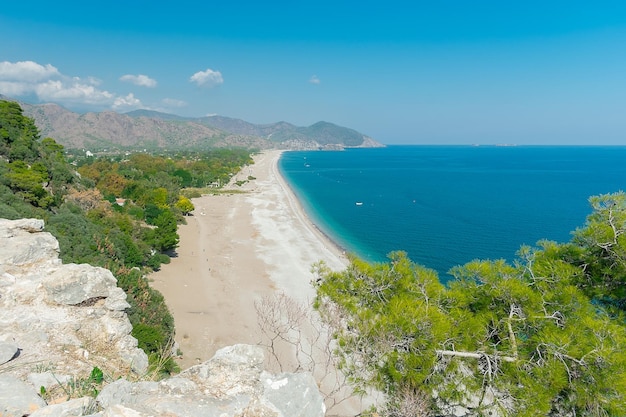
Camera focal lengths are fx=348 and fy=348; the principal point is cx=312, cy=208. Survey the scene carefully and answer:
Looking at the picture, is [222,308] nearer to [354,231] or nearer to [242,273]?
[242,273]

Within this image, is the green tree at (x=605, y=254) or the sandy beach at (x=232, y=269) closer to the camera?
the green tree at (x=605, y=254)

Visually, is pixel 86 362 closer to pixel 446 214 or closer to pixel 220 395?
pixel 220 395

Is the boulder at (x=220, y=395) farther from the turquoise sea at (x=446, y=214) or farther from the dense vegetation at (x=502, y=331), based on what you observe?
the turquoise sea at (x=446, y=214)

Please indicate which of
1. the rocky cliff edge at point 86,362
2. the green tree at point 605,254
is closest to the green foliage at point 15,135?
the rocky cliff edge at point 86,362

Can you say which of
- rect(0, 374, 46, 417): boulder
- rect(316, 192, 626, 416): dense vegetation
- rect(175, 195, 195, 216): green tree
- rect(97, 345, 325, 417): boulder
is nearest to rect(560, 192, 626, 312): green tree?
rect(316, 192, 626, 416): dense vegetation

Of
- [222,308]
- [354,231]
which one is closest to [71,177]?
[222,308]

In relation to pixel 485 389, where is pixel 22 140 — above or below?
above
